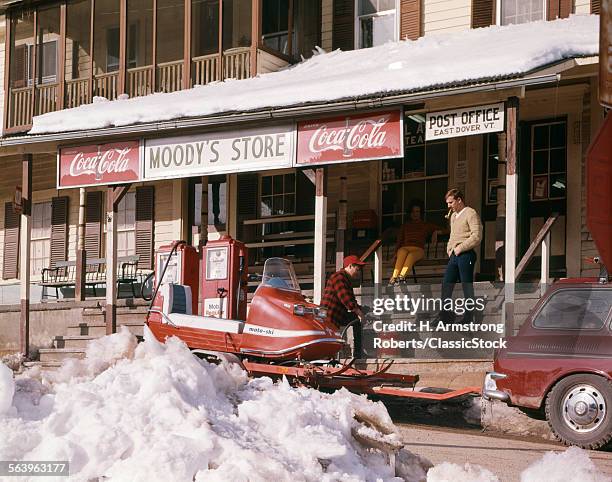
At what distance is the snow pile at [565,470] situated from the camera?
6.44m

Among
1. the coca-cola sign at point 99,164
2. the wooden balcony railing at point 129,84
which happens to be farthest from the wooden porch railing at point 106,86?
the coca-cola sign at point 99,164

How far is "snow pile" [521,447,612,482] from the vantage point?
254 inches

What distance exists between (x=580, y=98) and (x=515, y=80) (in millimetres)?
3676

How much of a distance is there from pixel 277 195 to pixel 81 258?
3871 millimetres

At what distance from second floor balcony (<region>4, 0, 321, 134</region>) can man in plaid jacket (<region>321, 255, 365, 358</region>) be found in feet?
20.6

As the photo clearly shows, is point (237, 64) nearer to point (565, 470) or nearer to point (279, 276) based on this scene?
point (279, 276)

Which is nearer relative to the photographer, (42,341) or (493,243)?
(493,243)

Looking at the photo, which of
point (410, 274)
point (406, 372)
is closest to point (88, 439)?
point (406, 372)

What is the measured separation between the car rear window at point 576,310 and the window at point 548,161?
20.9 ft

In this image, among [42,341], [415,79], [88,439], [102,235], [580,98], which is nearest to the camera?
[88,439]

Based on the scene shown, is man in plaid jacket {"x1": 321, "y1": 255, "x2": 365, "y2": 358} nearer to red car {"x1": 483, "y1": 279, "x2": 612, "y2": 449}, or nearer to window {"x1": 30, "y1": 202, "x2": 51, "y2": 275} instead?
red car {"x1": 483, "y1": 279, "x2": 612, "y2": 449}

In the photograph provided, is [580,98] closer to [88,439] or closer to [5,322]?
[5,322]

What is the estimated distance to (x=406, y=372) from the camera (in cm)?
1405

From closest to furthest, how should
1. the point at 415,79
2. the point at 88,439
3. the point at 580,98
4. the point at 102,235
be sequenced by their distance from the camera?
the point at 88,439, the point at 415,79, the point at 580,98, the point at 102,235
